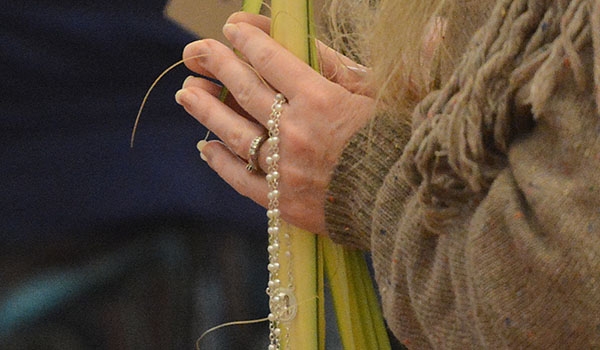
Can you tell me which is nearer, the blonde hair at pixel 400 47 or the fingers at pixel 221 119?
the blonde hair at pixel 400 47

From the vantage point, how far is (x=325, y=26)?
0.68 meters

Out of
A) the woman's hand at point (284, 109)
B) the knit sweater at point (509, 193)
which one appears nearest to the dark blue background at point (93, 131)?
the woman's hand at point (284, 109)

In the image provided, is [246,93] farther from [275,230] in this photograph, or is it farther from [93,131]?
[93,131]

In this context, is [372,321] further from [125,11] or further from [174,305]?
[125,11]

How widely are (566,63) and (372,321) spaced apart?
15.0 inches

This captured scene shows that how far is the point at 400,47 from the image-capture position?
501 mm

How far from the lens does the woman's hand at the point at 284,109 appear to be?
0.55 meters

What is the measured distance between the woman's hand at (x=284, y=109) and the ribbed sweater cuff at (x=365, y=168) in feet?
0.03

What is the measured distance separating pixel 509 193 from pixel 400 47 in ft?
0.50

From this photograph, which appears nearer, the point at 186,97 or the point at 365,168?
the point at 365,168

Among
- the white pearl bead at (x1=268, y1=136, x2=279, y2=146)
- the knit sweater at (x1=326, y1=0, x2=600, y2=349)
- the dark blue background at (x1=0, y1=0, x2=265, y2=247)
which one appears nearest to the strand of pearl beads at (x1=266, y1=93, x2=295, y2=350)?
the white pearl bead at (x1=268, y1=136, x2=279, y2=146)

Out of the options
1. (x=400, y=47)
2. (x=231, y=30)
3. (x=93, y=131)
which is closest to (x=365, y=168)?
(x=400, y=47)

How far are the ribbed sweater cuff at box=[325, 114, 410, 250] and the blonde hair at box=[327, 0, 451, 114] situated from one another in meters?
0.02

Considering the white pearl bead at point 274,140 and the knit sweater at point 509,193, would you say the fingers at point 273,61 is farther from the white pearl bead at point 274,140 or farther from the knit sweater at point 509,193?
the knit sweater at point 509,193
